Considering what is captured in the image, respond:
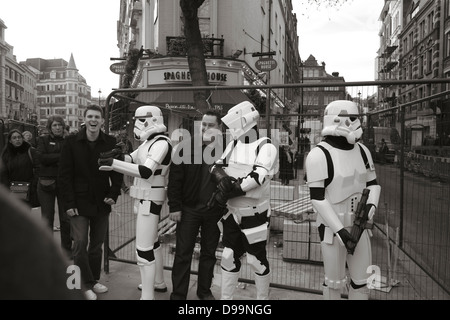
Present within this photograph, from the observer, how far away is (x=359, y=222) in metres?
3.46

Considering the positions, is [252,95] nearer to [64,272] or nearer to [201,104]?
[201,104]

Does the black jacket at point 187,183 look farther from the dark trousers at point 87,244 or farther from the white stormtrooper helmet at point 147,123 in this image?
the dark trousers at point 87,244

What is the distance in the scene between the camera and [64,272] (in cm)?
64

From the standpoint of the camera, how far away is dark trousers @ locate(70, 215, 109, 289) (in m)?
4.42


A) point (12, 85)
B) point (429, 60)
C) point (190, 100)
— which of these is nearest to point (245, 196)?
point (190, 100)

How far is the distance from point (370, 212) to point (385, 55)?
2429 inches

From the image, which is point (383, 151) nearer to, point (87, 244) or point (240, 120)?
point (240, 120)

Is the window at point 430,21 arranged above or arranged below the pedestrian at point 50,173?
above

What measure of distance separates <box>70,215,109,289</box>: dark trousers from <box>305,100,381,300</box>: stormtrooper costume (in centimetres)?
249

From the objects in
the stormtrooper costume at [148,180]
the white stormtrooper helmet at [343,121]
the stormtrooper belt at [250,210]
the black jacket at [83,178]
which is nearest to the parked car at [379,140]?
the white stormtrooper helmet at [343,121]

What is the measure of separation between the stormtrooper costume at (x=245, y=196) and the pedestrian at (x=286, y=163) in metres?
0.59

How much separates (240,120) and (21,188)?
373cm

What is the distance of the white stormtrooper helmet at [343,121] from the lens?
3580mm
